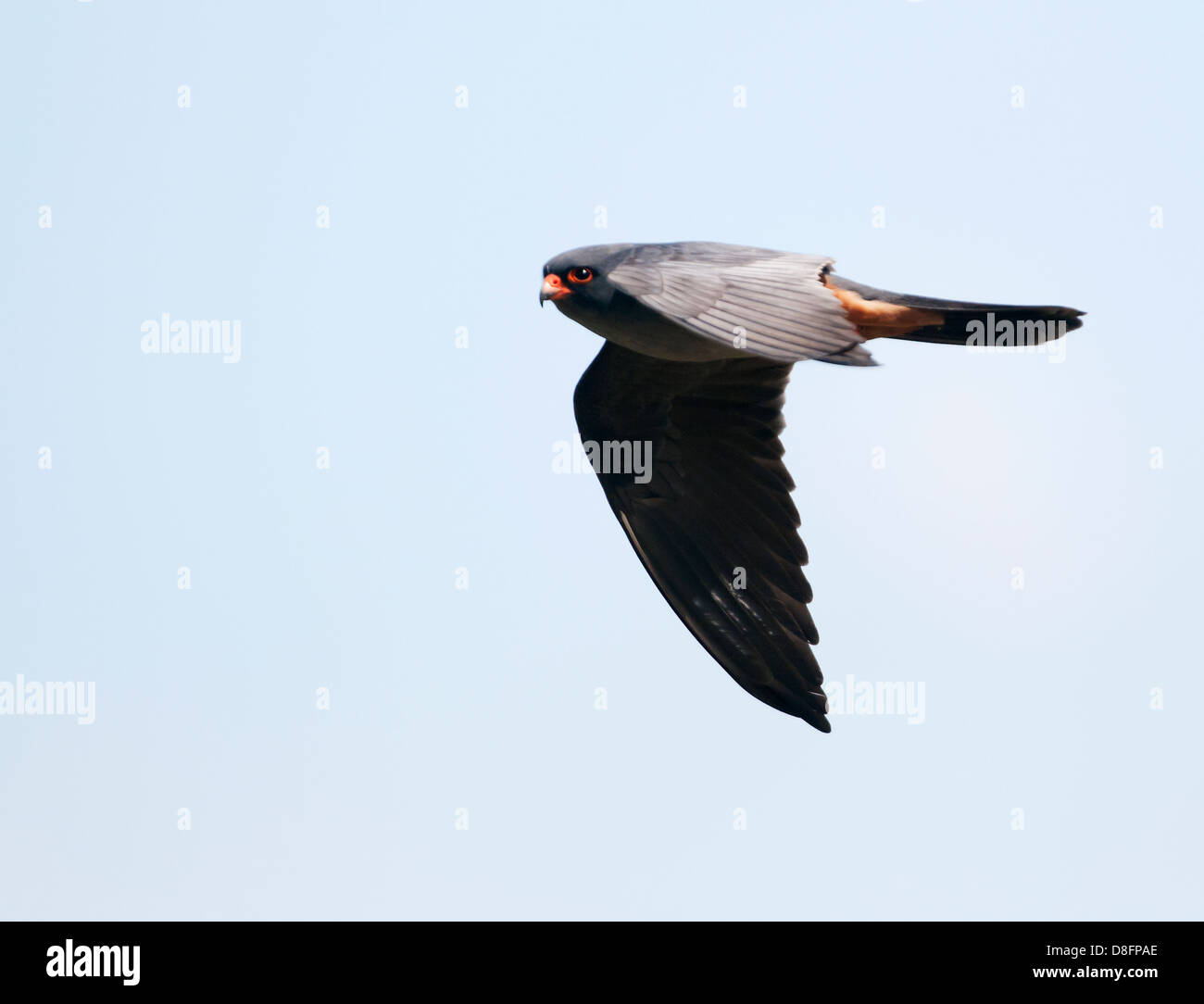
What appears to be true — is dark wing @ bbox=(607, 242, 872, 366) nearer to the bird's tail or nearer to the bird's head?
the bird's head

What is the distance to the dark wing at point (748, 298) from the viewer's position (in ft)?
26.6

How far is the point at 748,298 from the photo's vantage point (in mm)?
8680

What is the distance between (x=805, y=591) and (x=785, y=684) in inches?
28.9

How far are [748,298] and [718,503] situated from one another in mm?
3662

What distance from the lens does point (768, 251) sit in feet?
33.1

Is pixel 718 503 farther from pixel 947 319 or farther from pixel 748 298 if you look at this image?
pixel 748 298

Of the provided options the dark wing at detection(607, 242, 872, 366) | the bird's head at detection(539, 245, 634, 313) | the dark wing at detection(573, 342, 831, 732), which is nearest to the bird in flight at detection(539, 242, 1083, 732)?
the dark wing at detection(573, 342, 831, 732)

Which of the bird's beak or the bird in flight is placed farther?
the bird in flight

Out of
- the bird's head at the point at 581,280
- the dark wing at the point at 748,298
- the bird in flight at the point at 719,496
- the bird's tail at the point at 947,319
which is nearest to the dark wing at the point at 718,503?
the bird in flight at the point at 719,496

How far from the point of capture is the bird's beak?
394 inches

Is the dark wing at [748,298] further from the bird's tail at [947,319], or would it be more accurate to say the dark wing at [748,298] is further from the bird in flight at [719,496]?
the bird in flight at [719,496]

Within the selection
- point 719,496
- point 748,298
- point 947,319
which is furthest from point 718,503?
point 748,298
